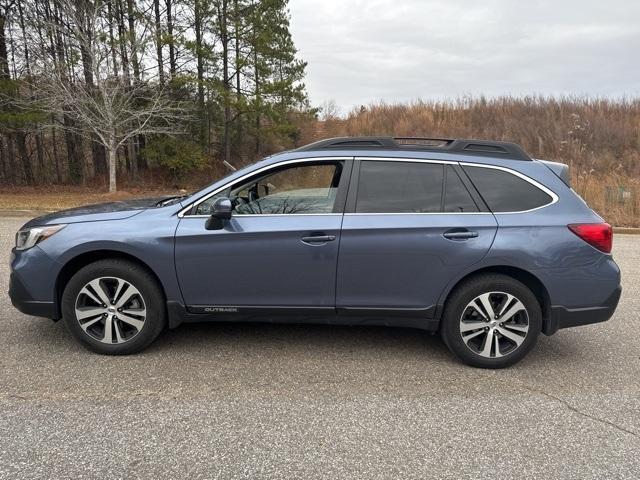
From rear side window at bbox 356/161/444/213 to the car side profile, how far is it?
0.04 feet

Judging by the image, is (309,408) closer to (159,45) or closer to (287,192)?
(287,192)

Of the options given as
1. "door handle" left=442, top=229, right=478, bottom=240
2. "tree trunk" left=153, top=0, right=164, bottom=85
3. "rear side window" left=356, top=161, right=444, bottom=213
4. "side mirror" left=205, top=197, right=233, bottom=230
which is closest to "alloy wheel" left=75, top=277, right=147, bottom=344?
"side mirror" left=205, top=197, right=233, bottom=230

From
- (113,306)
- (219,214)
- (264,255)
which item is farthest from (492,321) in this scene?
(113,306)

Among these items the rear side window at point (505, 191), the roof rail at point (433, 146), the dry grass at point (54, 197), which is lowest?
the dry grass at point (54, 197)

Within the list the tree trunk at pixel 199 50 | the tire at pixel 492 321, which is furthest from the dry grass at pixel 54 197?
the tire at pixel 492 321

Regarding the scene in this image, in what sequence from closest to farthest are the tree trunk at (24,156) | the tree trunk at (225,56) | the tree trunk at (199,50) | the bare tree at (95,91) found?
→ the bare tree at (95,91)
the tree trunk at (199,50)
the tree trunk at (225,56)
the tree trunk at (24,156)

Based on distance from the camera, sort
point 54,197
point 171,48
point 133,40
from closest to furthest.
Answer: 1. point 54,197
2. point 133,40
3. point 171,48

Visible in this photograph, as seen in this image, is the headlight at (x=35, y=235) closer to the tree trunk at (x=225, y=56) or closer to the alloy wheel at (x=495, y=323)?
the alloy wheel at (x=495, y=323)

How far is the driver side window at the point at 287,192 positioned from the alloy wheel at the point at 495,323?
54.5 inches

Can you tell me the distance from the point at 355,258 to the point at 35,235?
99.4 inches

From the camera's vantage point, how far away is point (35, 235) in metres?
3.72

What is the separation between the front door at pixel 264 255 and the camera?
358 centimetres

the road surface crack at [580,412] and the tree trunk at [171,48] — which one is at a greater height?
the tree trunk at [171,48]

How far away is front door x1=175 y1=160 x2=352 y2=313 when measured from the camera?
3.58m
